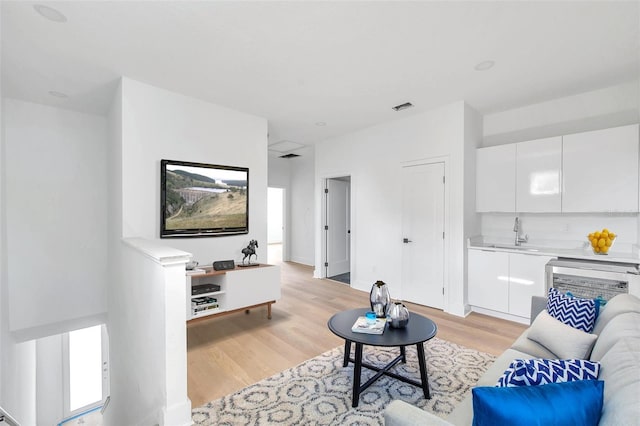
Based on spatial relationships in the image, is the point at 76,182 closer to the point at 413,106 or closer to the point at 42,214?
the point at 42,214

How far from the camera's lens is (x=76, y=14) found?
2.10 meters

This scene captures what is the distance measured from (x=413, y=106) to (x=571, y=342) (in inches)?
123

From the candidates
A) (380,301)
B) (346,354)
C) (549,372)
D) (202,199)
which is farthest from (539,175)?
(202,199)

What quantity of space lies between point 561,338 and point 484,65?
243cm

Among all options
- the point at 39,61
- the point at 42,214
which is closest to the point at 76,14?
the point at 39,61

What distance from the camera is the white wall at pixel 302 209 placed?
741cm

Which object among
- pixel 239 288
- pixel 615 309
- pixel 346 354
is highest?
pixel 615 309

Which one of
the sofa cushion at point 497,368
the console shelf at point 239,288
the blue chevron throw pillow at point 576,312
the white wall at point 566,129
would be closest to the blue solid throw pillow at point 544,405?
the sofa cushion at point 497,368

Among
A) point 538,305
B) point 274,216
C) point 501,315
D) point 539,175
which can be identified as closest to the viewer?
point 538,305

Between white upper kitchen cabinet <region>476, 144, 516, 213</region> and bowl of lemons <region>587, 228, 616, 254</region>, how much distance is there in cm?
82

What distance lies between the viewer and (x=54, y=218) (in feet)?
12.9

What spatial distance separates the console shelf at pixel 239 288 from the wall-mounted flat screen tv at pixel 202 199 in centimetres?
57

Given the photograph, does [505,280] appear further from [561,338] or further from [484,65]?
[484,65]

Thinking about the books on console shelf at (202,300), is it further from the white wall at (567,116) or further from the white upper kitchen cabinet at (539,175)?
the white wall at (567,116)
